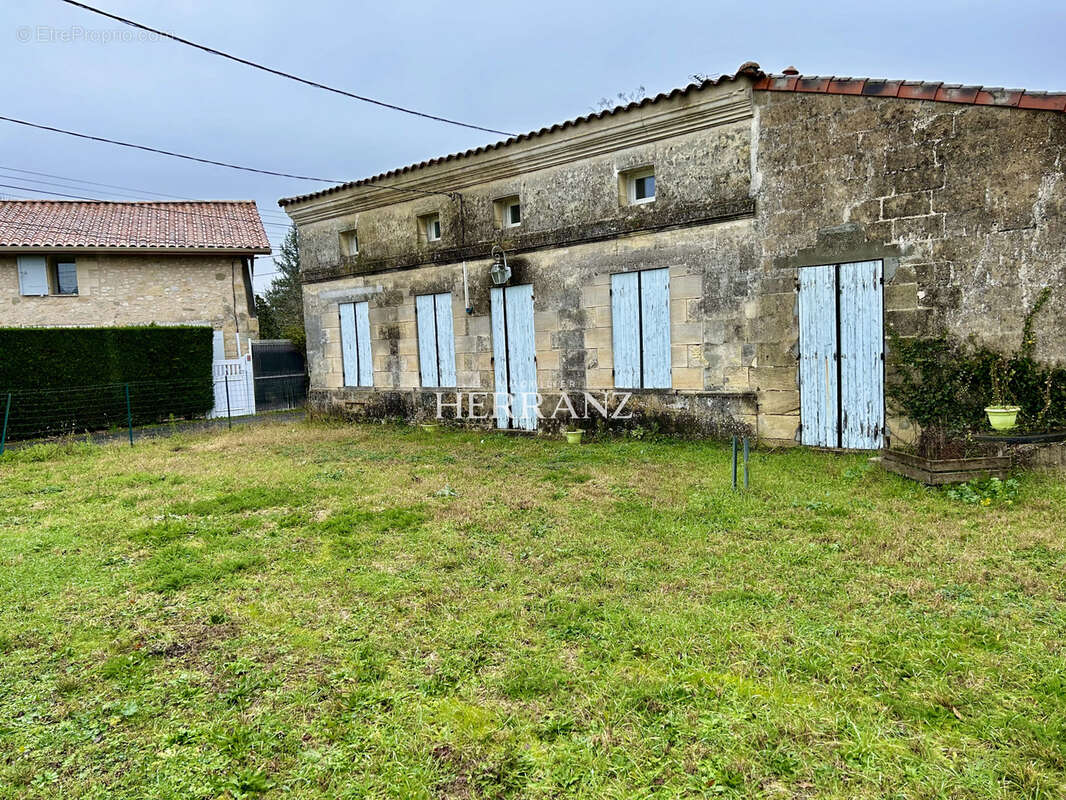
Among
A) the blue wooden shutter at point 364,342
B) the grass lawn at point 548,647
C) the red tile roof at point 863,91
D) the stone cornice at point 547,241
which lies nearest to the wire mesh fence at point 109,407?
the blue wooden shutter at point 364,342

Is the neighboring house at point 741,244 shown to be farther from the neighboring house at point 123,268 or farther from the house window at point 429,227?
the neighboring house at point 123,268

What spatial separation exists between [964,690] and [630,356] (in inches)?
255

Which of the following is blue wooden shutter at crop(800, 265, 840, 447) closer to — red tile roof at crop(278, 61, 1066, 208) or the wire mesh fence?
red tile roof at crop(278, 61, 1066, 208)

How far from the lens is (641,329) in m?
8.62

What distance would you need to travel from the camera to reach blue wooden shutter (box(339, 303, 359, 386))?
12.3 m

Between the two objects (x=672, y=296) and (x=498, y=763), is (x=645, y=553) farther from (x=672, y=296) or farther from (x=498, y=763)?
(x=672, y=296)

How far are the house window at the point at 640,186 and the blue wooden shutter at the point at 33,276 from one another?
15215 mm

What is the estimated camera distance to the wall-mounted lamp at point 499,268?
982cm

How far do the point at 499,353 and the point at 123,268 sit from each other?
12.0 m

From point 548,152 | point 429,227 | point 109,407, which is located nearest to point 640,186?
point 548,152

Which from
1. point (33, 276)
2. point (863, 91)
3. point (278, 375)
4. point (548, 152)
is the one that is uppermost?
point (548, 152)

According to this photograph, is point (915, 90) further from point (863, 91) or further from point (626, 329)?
point (626, 329)

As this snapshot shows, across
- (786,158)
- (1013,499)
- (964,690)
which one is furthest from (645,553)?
(786,158)

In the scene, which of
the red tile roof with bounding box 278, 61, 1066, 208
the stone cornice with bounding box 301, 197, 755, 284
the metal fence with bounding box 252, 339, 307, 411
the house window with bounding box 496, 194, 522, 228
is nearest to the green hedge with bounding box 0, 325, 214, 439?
the metal fence with bounding box 252, 339, 307, 411
